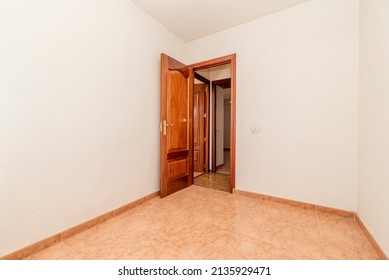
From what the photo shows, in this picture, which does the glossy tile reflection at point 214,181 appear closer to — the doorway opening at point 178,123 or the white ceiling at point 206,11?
the doorway opening at point 178,123

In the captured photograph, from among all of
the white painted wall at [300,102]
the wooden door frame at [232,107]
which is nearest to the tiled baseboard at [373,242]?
the white painted wall at [300,102]

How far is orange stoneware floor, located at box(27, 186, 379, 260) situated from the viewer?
135cm

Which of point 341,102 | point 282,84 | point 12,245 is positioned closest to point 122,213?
point 12,245

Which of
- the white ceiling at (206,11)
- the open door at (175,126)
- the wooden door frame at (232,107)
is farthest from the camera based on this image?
the wooden door frame at (232,107)

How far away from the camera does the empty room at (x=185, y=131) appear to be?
134cm

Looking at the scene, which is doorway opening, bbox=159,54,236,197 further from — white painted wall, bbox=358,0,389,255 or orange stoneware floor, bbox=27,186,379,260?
white painted wall, bbox=358,0,389,255

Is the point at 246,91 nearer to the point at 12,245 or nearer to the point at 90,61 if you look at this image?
the point at 90,61

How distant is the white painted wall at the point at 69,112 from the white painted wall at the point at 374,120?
2.43 m

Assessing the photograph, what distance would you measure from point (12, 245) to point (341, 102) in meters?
3.41

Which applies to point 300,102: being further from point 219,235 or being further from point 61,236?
point 61,236

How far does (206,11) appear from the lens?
7.75 ft

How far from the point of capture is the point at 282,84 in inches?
91.5

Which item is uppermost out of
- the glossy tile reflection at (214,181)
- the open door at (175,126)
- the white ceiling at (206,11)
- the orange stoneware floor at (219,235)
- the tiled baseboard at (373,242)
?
the white ceiling at (206,11)

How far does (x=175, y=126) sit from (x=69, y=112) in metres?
1.42
